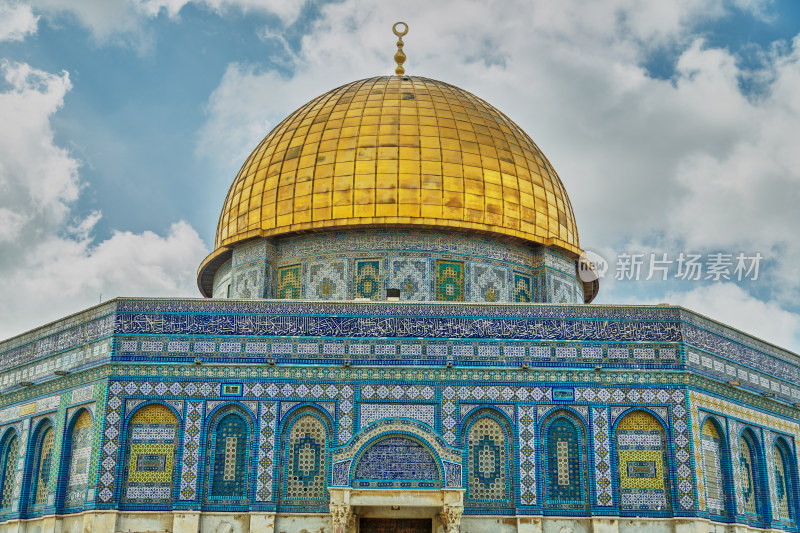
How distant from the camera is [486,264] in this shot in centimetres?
1962

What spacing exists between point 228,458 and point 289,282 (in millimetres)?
4930

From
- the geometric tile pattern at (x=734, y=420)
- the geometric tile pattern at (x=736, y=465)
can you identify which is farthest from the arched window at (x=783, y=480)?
the geometric tile pattern at (x=736, y=465)

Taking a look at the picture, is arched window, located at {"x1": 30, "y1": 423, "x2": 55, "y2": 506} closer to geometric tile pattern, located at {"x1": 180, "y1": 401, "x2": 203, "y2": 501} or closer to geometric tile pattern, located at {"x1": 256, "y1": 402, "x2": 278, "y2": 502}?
geometric tile pattern, located at {"x1": 180, "y1": 401, "x2": 203, "y2": 501}

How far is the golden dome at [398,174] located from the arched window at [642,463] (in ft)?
17.3

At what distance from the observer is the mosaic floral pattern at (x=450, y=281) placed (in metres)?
19.1

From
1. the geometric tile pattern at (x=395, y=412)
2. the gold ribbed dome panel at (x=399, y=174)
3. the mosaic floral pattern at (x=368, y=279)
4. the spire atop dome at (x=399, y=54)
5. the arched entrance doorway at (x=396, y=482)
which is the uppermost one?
the spire atop dome at (x=399, y=54)

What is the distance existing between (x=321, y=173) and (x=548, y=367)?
6622mm

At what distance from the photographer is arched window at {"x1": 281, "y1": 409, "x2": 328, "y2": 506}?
1556cm

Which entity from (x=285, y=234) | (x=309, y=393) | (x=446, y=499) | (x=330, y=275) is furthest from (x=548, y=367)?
(x=285, y=234)

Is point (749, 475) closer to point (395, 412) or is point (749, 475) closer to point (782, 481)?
point (782, 481)

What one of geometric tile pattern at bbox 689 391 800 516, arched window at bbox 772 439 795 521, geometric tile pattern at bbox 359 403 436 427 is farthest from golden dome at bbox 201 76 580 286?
arched window at bbox 772 439 795 521

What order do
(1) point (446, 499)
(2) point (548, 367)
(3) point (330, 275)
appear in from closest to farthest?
(1) point (446, 499) → (2) point (548, 367) → (3) point (330, 275)

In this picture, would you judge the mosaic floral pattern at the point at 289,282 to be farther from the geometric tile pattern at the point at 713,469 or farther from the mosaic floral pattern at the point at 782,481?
the mosaic floral pattern at the point at 782,481

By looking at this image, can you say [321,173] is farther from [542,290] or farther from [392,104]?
[542,290]
